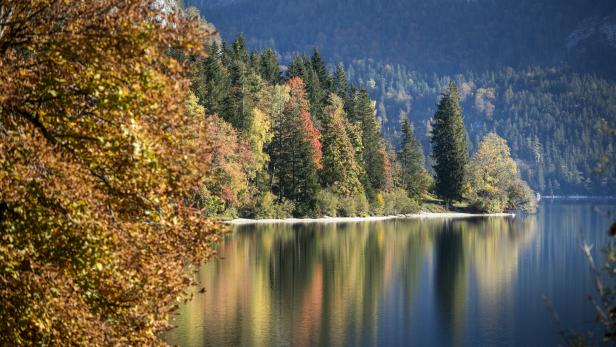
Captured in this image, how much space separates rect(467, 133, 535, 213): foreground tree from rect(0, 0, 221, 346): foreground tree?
114985 millimetres

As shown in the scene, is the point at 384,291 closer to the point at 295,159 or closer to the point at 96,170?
the point at 96,170

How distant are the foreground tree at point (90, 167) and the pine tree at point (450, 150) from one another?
377ft

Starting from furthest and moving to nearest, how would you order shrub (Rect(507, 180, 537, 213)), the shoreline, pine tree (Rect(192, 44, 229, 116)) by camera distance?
1. shrub (Rect(507, 180, 537, 213))
2. the shoreline
3. pine tree (Rect(192, 44, 229, 116))

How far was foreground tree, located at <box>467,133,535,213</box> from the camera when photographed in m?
130

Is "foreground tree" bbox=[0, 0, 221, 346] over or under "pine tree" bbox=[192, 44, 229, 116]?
under

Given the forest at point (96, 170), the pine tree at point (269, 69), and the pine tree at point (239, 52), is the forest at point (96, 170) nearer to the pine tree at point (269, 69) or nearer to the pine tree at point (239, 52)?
the pine tree at point (239, 52)

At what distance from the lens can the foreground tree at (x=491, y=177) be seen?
427ft

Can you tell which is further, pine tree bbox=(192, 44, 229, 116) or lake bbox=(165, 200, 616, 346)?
pine tree bbox=(192, 44, 229, 116)

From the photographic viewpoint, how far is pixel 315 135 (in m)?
111

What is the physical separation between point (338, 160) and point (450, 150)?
29860mm

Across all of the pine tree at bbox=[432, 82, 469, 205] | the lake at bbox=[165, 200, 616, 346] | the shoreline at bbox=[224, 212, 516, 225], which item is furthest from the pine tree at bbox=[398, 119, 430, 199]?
the lake at bbox=[165, 200, 616, 346]

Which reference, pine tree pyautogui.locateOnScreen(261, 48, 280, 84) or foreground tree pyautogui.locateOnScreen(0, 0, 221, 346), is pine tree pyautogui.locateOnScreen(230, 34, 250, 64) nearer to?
pine tree pyautogui.locateOnScreen(261, 48, 280, 84)

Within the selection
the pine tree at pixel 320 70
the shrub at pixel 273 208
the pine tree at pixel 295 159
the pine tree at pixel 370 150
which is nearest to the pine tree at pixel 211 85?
the pine tree at pixel 295 159

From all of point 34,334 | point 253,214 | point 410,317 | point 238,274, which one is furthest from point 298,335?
point 253,214
